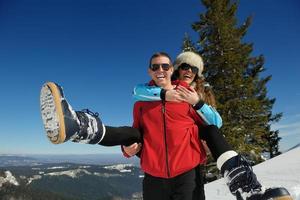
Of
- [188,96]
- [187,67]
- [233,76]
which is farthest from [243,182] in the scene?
[233,76]

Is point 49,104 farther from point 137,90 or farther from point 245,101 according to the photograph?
point 245,101

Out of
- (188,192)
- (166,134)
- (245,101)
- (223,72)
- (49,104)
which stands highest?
(223,72)

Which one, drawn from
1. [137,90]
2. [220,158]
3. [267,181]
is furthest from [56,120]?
[267,181]

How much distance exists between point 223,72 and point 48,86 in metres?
18.3

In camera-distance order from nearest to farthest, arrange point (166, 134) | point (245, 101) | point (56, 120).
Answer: point (56, 120) → point (166, 134) → point (245, 101)

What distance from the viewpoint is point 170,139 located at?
3258 mm

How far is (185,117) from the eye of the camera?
11.1 feet

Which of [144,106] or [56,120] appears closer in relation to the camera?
[56,120]

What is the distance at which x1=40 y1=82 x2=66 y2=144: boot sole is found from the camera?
280 centimetres

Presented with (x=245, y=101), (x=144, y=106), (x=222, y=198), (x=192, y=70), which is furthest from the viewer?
(x=245, y=101)

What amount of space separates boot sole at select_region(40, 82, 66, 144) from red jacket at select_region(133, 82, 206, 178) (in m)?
0.99

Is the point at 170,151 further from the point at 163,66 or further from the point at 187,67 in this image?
the point at 187,67

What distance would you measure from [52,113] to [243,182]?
1.91 metres

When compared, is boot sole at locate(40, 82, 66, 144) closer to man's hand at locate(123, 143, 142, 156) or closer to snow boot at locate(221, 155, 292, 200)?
man's hand at locate(123, 143, 142, 156)
